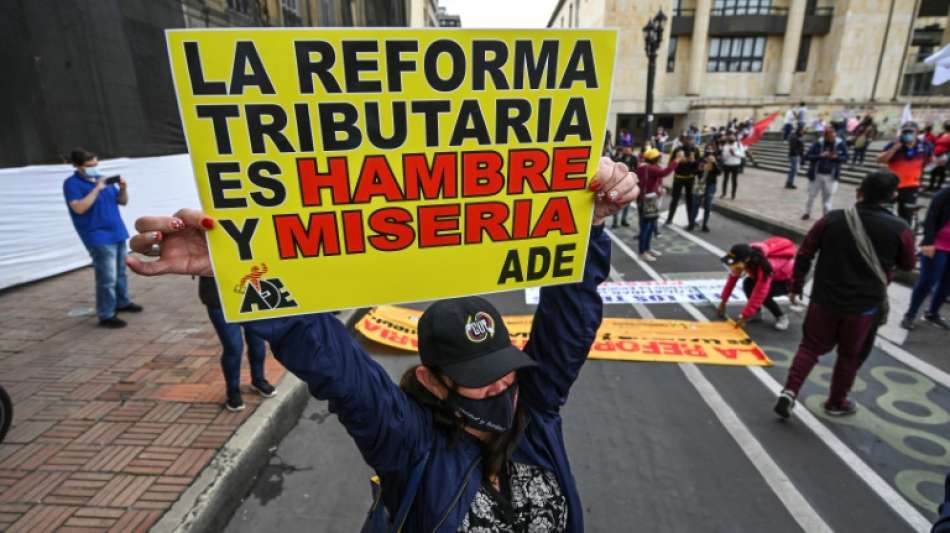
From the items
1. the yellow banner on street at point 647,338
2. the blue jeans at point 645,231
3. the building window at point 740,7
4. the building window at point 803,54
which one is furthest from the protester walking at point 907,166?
the building window at point 803,54

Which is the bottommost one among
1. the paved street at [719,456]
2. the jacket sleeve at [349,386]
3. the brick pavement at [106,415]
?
the paved street at [719,456]

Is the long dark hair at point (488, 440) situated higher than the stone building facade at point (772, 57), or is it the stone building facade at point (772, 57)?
the stone building facade at point (772, 57)

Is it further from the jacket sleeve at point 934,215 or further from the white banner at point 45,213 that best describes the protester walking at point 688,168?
the white banner at point 45,213

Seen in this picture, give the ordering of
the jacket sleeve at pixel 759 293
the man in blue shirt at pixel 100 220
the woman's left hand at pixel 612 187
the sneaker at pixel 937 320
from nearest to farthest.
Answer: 1. the woman's left hand at pixel 612 187
2. the man in blue shirt at pixel 100 220
3. the jacket sleeve at pixel 759 293
4. the sneaker at pixel 937 320

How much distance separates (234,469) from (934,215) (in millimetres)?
7598

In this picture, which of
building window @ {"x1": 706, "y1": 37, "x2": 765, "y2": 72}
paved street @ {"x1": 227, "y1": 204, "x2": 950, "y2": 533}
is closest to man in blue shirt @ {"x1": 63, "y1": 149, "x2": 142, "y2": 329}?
paved street @ {"x1": 227, "y1": 204, "x2": 950, "y2": 533}

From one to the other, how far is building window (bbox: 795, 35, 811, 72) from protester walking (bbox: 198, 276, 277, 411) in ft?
145

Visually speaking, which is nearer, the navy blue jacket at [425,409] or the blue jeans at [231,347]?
the navy blue jacket at [425,409]

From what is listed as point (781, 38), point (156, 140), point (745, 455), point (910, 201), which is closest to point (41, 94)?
point (156, 140)

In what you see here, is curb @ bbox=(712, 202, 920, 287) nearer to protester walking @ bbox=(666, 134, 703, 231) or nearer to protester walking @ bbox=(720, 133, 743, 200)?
protester walking @ bbox=(720, 133, 743, 200)

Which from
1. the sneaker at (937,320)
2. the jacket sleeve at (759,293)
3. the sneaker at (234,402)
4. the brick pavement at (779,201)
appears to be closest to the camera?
the sneaker at (234,402)

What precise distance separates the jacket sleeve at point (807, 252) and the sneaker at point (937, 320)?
3.27 meters

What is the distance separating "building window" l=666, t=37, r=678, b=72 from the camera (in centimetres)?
3631

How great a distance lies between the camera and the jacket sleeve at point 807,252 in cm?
404
